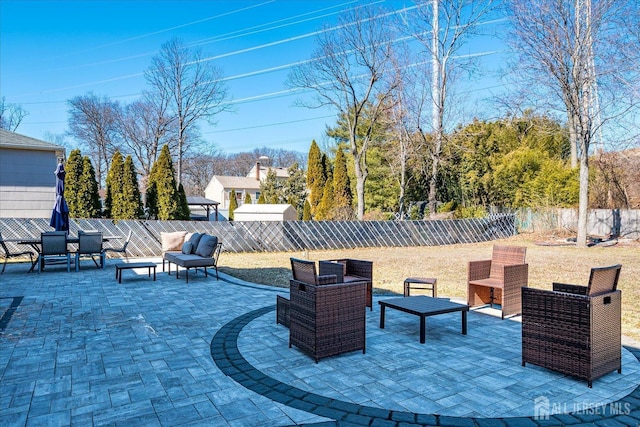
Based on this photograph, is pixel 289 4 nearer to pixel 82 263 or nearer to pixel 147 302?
pixel 82 263

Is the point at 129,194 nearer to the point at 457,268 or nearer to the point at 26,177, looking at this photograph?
the point at 26,177

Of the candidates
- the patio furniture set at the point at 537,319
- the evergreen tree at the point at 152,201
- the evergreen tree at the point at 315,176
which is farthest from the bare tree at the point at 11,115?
the patio furniture set at the point at 537,319

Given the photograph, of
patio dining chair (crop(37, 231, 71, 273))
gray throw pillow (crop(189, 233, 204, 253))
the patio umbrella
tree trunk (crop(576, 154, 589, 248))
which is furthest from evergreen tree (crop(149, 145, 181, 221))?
tree trunk (crop(576, 154, 589, 248))

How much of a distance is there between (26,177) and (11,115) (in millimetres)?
21467

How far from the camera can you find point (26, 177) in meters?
12.1

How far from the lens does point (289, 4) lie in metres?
19.0

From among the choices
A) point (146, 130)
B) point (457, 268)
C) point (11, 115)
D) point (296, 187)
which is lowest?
point (457, 268)

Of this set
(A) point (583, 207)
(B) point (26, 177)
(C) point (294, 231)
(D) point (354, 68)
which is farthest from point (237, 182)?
(A) point (583, 207)

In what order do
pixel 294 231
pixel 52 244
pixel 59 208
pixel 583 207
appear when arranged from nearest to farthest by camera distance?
pixel 52 244 < pixel 59 208 < pixel 294 231 < pixel 583 207

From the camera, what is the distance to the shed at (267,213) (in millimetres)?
20828

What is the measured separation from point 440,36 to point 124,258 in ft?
51.8

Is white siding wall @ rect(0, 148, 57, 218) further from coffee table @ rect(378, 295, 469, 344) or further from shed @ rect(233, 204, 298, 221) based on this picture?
coffee table @ rect(378, 295, 469, 344)

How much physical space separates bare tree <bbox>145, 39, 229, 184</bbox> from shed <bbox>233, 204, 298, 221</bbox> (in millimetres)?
4712

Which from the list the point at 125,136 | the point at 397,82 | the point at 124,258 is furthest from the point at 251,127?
the point at 124,258
